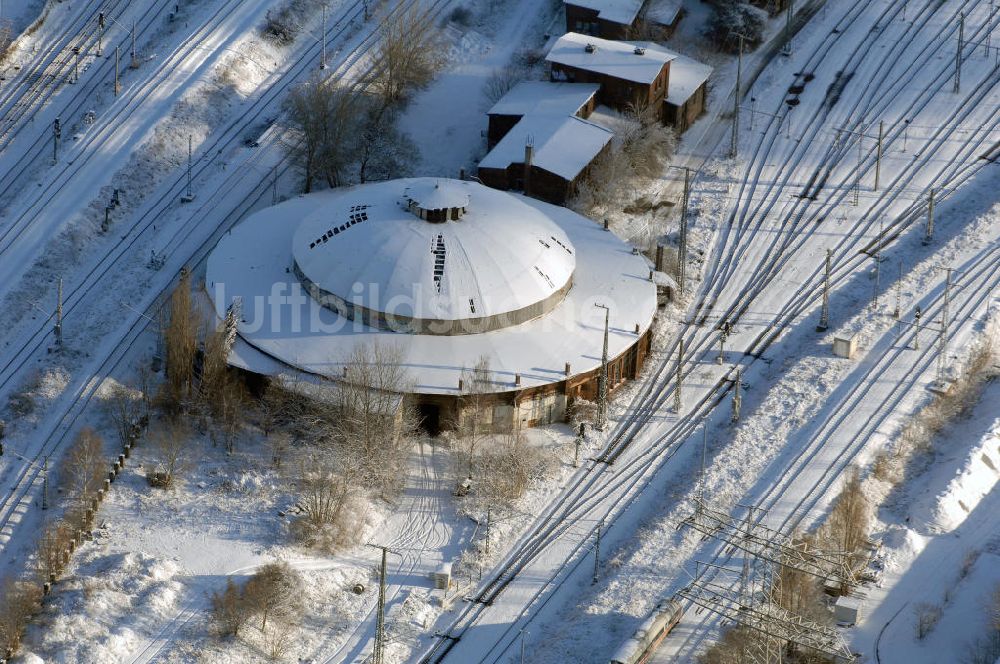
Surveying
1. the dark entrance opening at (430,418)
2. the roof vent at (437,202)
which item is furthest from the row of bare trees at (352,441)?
the roof vent at (437,202)

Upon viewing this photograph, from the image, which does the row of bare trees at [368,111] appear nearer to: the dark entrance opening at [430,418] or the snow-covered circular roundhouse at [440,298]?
the snow-covered circular roundhouse at [440,298]

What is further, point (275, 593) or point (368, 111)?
point (368, 111)

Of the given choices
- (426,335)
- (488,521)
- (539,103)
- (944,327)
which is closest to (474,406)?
(426,335)

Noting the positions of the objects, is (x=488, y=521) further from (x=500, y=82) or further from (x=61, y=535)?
(x=500, y=82)

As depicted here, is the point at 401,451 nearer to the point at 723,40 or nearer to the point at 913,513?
the point at 913,513

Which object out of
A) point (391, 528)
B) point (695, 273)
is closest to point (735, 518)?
point (391, 528)

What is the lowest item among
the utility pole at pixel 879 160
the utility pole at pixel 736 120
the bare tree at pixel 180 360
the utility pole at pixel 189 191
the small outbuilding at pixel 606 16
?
the bare tree at pixel 180 360
